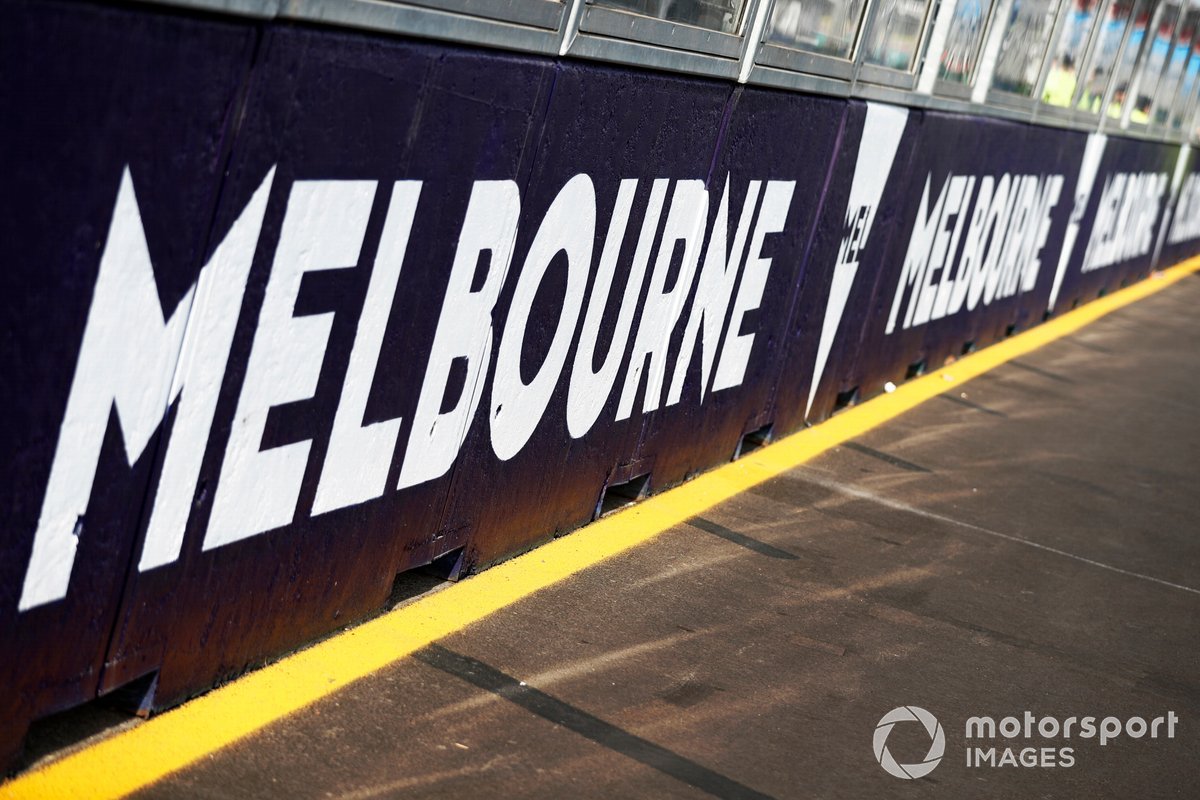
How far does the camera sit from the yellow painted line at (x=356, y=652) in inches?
130

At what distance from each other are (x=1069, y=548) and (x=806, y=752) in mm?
3043

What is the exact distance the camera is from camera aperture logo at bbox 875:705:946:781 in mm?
4164

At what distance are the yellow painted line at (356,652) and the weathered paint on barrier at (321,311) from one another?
3.0 inches

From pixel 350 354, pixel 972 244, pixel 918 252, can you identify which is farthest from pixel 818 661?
pixel 972 244

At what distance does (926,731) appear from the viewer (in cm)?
445

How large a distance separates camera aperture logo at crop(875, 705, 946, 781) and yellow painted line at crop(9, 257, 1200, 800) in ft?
3.94

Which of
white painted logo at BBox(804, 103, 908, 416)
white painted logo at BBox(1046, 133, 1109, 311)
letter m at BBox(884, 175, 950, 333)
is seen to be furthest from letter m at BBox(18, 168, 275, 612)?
white painted logo at BBox(1046, 133, 1109, 311)

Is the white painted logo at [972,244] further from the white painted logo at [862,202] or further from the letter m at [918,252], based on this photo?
the white painted logo at [862,202]

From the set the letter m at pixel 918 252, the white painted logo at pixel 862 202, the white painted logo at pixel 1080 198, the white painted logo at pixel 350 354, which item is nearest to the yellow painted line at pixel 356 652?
the white painted logo at pixel 350 354

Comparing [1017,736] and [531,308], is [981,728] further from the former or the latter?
[531,308]

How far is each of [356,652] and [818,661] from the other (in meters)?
1.51

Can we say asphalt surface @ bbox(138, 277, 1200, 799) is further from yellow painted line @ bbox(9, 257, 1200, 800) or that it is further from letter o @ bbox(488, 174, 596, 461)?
letter o @ bbox(488, 174, 596, 461)

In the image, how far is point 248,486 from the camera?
3.62 metres

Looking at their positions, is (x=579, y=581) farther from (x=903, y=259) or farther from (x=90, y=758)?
(x=903, y=259)
